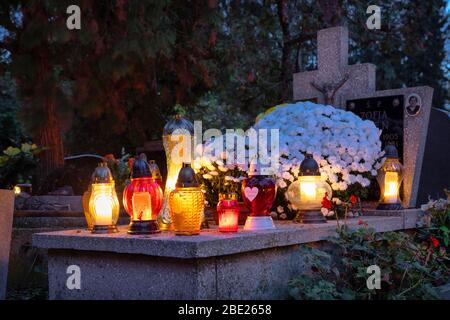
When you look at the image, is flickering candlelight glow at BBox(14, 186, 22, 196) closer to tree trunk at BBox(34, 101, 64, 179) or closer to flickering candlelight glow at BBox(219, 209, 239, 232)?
tree trunk at BBox(34, 101, 64, 179)

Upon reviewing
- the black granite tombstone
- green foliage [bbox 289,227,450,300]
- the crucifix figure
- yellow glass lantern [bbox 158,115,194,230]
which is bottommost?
→ green foliage [bbox 289,227,450,300]

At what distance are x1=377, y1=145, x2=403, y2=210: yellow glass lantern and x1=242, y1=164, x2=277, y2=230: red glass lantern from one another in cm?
169

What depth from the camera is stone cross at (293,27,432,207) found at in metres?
6.24

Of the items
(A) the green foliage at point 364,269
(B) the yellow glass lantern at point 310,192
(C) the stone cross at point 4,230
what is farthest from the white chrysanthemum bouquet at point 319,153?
(C) the stone cross at point 4,230

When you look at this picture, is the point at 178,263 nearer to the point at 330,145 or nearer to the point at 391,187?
the point at 330,145

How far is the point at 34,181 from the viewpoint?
34.3 ft

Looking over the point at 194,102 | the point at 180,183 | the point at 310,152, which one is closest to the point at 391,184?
the point at 310,152

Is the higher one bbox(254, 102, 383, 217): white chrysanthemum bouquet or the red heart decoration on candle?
bbox(254, 102, 383, 217): white chrysanthemum bouquet

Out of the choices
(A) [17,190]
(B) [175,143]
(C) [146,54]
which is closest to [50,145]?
(A) [17,190]

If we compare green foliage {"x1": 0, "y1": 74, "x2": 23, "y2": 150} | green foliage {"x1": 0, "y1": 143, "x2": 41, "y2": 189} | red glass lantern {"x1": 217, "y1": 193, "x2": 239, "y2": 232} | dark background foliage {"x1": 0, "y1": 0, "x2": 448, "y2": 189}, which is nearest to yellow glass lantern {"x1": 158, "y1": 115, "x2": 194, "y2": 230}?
red glass lantern {"x1": 217, "y1": 193, "x2": 239, "y2": 232}

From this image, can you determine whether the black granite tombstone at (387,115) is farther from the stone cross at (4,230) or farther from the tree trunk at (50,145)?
the tree trunk at (50,145)

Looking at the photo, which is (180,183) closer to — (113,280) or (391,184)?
(113,280)

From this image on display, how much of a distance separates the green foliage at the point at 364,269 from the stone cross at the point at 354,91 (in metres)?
1.76

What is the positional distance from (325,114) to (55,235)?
2.89m
